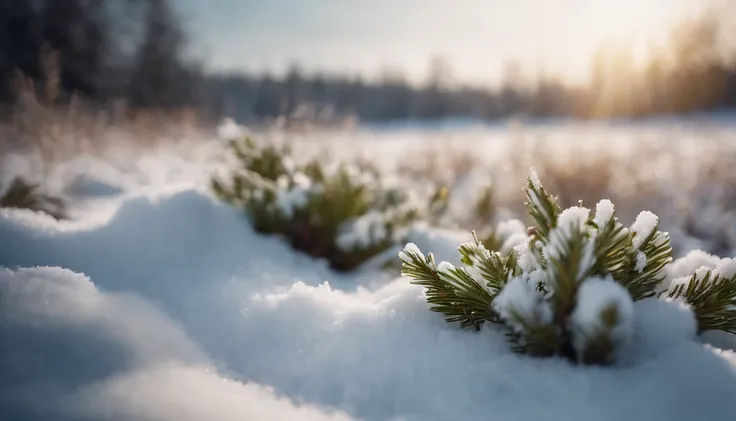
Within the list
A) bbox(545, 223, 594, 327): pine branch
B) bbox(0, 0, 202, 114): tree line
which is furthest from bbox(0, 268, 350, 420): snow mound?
bbox(0, 0, 202, 114): tree line

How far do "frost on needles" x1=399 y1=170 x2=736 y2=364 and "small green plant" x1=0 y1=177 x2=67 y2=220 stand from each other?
95.4 inches

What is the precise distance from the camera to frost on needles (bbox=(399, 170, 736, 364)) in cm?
106

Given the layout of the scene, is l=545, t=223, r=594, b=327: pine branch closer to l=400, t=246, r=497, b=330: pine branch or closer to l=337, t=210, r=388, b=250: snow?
l=400, t=246, r=497, b=330: pine branch

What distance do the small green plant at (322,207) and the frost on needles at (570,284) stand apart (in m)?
1.20

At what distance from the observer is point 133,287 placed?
1635 millimetres

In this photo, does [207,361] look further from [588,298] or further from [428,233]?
[428,233]

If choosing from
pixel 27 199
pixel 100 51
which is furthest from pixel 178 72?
pixel 27 199

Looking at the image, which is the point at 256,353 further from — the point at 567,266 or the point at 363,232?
the point at 363,232

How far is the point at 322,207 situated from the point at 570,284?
1741mm

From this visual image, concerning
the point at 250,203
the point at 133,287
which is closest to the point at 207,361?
the point at 133,287

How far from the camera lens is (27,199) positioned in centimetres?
268

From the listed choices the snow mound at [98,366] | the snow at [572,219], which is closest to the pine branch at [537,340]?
the snow at [572,219]

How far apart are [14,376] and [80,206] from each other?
8.74 feet

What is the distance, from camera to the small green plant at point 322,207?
2.54m
